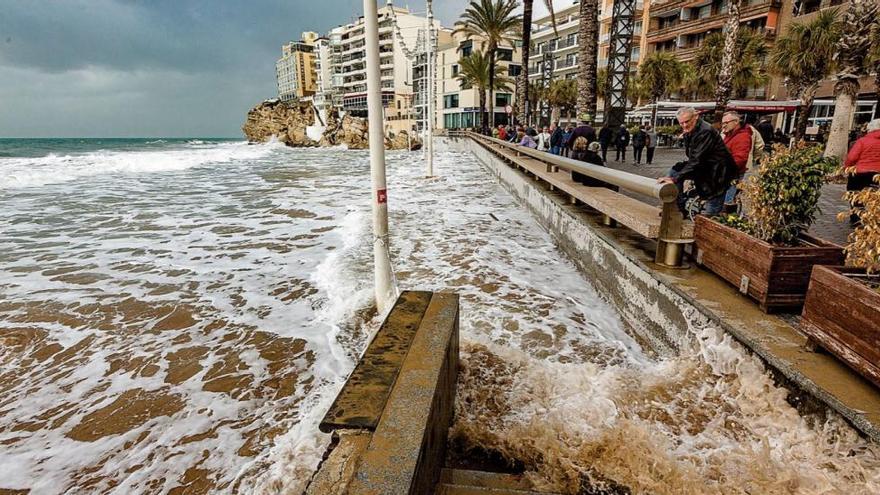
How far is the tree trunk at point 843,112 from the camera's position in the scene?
11328 millimetres

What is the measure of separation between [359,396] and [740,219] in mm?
3421

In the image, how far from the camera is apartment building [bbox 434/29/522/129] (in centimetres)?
7012

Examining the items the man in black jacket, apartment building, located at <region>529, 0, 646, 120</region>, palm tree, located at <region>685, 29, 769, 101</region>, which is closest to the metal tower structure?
the man in black jacket

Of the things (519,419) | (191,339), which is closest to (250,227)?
(191,339)

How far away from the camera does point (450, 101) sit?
75625 millimetres

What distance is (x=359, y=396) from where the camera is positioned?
2.13m

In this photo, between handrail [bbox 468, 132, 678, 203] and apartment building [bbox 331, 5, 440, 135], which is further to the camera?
apartment building [bbox 331, 5, 440, 135]

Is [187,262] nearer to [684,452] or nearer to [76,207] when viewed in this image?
[684,452]

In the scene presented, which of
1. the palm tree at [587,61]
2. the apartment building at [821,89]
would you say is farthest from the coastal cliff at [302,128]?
the apartment building at [821,89]

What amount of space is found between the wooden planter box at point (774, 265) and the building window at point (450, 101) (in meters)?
74.8

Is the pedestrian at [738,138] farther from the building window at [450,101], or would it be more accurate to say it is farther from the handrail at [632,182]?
the building window at [450,101]

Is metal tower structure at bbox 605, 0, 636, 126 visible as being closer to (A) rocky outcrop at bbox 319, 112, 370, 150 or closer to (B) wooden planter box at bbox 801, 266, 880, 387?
(B) wooden planter box at bbox 801, 266, 880, 387

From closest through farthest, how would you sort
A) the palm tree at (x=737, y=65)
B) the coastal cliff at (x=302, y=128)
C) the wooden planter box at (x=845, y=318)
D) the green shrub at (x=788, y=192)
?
the wooden planter box at (x=845, y=318) → the green shrub at (x=788, y=192) → the palm tree at (x=737, y=65) → the coastal cliff at (x=302, y=128)

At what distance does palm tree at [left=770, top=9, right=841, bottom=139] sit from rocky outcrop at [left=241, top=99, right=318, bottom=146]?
174 feet
